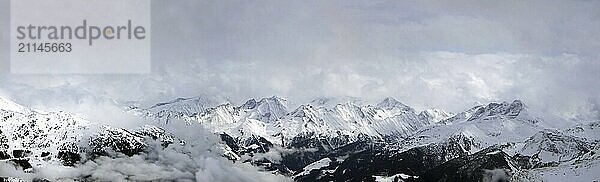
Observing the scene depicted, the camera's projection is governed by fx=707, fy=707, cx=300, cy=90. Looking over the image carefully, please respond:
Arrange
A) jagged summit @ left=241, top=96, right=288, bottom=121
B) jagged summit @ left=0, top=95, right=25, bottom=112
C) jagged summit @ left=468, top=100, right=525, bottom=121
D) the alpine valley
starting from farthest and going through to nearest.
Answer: jagged summit @ left=241, top=96, right=288, bottom=121 → jagged summit @ left=0, top=95, right=25, bottom=112 → the alpine valley → jagged summit @ left=468, top=100, right=525, bottom=121

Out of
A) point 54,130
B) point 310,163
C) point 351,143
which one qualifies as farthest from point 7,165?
point 351,143

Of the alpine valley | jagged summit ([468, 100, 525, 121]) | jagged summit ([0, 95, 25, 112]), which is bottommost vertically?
the alpine valley

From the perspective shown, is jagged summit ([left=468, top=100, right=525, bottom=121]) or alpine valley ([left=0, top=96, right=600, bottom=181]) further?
alpine valley ([left=0, top=96, right=600, bottom=181])

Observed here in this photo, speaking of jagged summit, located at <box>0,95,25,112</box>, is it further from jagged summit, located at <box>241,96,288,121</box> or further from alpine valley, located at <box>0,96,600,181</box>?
jagged summit, located at <box>241,96,288,121</box>

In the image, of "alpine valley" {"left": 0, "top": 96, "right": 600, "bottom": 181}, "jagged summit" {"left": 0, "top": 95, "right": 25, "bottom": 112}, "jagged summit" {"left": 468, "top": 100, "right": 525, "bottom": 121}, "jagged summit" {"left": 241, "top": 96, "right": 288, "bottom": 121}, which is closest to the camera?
"jagged summit" {"left": 468, "top": 100, "right": 525, "bottom": 121}

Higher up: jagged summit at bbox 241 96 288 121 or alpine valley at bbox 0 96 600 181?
jagged summit at bbox 241 96 288 121

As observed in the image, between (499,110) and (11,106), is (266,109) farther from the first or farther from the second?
(499,110)

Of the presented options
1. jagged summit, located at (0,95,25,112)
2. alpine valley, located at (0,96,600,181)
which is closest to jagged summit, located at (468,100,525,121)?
alpine valley, located at (0,96,600,181)

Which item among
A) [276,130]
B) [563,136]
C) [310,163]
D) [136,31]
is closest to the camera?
[136,31]

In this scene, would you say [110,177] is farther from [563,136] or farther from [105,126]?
[563,136]

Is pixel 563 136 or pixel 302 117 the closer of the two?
pixel 563 136
